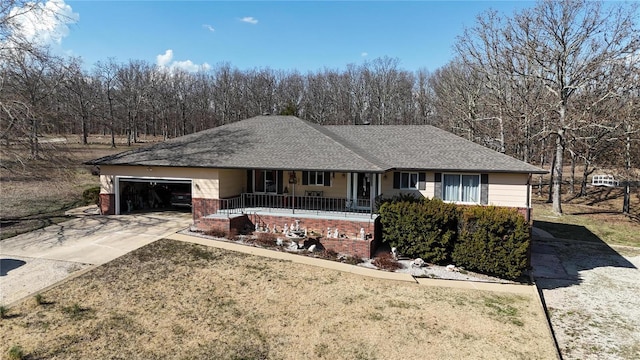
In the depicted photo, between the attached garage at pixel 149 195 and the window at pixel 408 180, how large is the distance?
10360mm

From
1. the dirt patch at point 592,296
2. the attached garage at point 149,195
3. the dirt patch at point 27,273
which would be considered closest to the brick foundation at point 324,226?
the attached garage at point 149,195

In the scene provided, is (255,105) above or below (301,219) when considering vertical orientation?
above

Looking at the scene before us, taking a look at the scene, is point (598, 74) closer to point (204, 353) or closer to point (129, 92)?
point (204, 353)

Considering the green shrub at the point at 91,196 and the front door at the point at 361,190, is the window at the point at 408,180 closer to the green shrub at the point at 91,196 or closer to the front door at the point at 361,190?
the front door at the point at 361,190

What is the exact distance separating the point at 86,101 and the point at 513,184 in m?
57.2

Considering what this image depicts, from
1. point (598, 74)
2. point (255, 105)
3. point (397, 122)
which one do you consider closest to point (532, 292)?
point (598, 74)

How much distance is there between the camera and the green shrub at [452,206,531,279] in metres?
12.2

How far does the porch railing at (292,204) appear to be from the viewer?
16.5 meters

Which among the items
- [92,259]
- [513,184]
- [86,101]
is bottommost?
[92,259]

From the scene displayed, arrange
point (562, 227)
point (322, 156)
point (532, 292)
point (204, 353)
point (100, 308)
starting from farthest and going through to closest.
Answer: point (562, 227) < point (322, 156) < point (532, 292) < point (100, 308) < point (204, 353)

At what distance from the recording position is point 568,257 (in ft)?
52.0

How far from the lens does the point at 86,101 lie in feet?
175

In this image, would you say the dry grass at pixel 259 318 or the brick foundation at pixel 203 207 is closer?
the dry grass at pixel 259 318

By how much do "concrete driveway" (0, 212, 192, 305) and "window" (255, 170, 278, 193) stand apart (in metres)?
3.84
